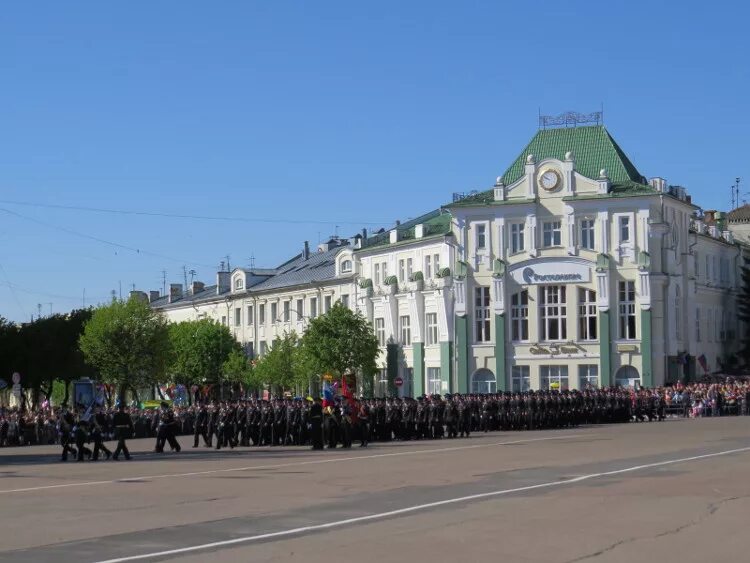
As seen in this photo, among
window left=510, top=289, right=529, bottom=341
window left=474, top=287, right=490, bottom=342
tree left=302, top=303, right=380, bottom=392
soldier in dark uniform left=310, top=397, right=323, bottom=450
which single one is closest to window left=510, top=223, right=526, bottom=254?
window left=510, top=289, right=529, bottom=341

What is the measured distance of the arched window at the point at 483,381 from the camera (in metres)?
71.5

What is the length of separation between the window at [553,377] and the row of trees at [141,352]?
33.8 ft

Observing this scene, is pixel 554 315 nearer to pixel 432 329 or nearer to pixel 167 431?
pixel 432 329

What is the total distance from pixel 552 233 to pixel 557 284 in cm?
289

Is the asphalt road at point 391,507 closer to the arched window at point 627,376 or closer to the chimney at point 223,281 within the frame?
the arched window at point 627,376

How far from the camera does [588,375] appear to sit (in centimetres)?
6981

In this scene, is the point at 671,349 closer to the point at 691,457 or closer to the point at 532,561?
the point at 691,457

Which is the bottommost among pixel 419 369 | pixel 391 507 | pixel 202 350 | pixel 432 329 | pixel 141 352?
pixel 391 507

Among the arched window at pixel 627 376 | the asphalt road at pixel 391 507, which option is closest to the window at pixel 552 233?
the arched window at pixel 627 376

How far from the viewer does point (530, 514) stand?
1686 cm

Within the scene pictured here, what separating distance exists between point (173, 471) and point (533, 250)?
45782mm

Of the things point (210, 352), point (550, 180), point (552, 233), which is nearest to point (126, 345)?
point (210, 352)

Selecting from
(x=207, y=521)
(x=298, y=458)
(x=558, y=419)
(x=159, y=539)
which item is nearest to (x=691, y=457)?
(x=298, y=458)

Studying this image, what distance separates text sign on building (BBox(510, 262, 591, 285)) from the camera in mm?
69938
